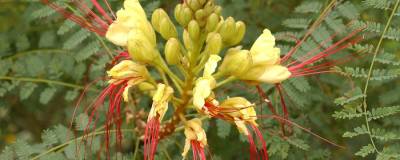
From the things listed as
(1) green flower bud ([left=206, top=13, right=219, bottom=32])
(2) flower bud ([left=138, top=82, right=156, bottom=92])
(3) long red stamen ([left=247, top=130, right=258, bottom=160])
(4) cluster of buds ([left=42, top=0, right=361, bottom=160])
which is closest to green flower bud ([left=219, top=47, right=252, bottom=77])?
(4) cluster of buds ([left=42, top=0, right=361, bottom=160])

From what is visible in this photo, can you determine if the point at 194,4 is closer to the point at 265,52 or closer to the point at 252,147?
the point at 265,52

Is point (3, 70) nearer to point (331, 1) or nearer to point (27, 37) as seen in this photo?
point (27, 37)

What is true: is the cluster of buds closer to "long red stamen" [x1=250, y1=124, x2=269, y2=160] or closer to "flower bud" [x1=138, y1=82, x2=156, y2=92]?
"long red stamen" [x1=250, y1=124, x2=269, y2=160]

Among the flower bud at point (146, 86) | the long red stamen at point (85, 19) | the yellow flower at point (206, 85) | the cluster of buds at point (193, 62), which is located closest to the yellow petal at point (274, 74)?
the cluster of buds at point (193, 62)

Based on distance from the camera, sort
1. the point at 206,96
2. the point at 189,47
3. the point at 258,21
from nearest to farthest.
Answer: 1. the point at 206,96
2. the point at 189,47
3. the point at 258,21

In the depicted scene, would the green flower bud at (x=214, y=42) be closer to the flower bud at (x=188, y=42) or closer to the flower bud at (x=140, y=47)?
the flower bud at (x=188, y=42)

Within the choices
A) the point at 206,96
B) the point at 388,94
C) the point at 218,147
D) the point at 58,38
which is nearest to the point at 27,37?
the point at 58,38

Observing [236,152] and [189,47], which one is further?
[236,152]
